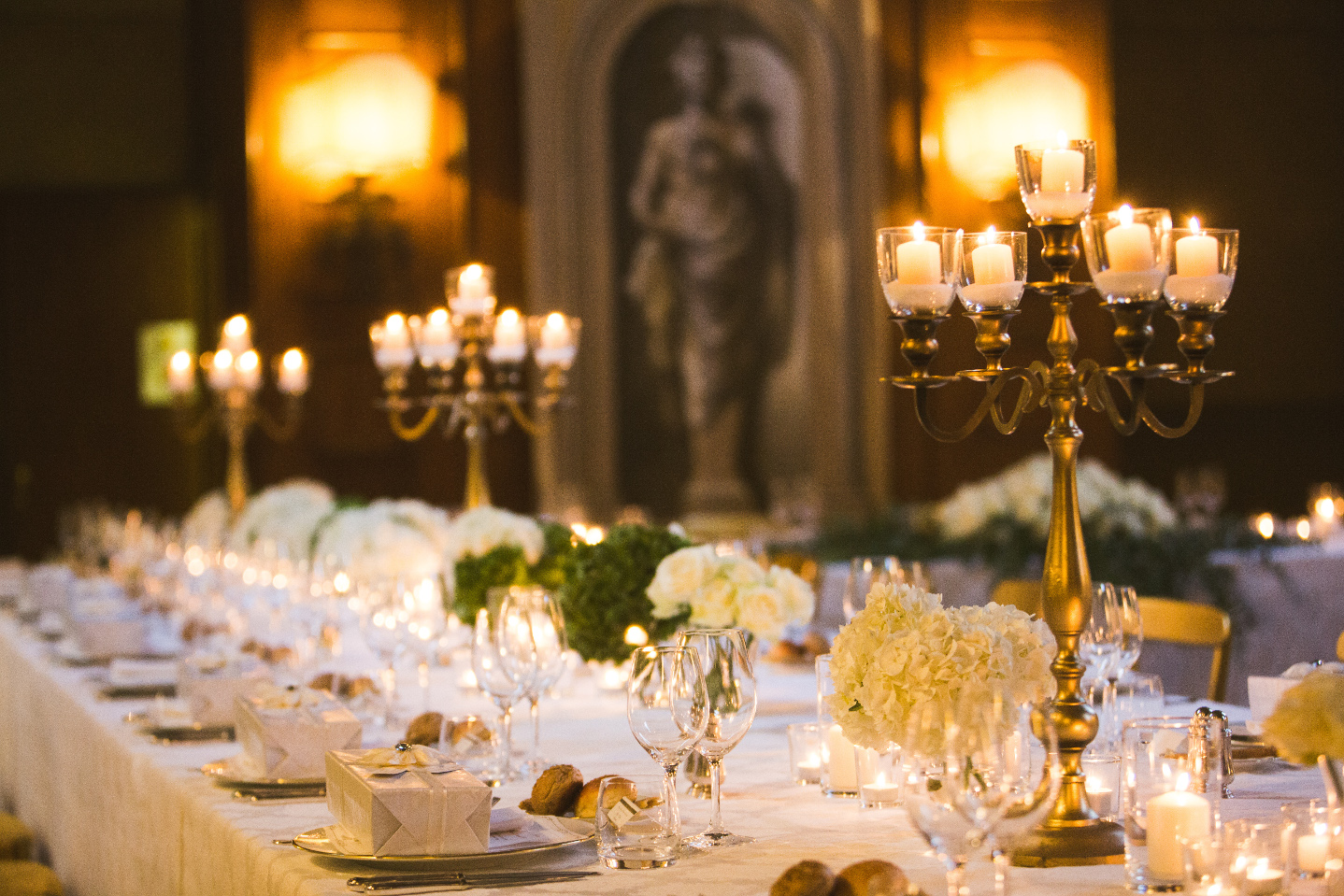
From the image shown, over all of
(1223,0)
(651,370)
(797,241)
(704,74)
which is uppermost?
(1223,0)

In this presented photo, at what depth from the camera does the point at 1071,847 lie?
191 cm

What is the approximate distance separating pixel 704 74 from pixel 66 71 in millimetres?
4988

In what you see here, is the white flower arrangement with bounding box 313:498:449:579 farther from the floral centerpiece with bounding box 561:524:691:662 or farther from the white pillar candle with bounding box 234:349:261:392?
the white pillar candle with bounding box 234:349:261:392

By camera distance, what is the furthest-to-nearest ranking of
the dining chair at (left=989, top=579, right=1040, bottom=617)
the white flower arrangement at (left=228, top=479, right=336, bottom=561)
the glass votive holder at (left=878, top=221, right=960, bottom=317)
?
1. the white flower arrangement at (left=228, top=479, right=336, bottom=561)
2. the dining chair at (left=989, top=579, right=1040, bottom=617)
3. the glass votive holder at (left=878, top=221, right=960, bottom=317)

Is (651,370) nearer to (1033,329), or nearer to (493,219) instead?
(493,219)

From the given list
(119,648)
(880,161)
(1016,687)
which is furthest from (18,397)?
(1016,687)

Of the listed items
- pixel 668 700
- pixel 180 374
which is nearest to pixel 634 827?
pixel 668 700

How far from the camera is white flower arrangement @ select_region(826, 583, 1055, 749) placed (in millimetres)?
1814

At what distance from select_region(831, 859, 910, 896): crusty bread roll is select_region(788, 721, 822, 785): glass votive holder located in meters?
0.74

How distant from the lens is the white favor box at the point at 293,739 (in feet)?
7.84

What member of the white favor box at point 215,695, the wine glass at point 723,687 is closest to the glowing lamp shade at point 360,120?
the white favor box at point 215,695

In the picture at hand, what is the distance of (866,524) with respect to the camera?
660cm

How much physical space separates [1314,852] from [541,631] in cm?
114

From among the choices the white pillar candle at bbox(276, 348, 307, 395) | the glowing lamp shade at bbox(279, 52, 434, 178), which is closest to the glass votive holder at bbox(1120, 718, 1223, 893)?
the white pillar candle at bbox(276, 348, 307, 395)
